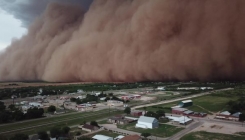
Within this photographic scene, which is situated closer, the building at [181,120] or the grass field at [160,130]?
the grass field at [160,130]

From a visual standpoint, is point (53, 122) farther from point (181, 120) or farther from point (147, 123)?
point (181, 120)

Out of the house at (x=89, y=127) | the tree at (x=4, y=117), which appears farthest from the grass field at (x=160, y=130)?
the tree at (x=4, y=117)

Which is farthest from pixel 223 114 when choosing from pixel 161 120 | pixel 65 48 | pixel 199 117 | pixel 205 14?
pixel 65 48

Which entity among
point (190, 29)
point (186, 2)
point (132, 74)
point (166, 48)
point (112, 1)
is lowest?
point (132, 74)

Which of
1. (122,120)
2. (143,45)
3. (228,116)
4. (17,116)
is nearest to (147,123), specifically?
(122,120)

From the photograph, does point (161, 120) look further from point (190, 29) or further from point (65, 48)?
point (65, 48)

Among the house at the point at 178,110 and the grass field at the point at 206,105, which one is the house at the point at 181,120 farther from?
the grass field at the point at 206,105
